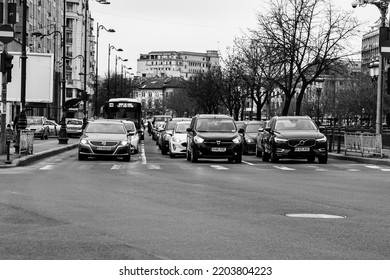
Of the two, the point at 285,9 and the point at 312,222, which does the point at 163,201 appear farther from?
the point at 285,9

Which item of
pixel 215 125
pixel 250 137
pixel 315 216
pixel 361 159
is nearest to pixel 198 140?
pixel 215 125

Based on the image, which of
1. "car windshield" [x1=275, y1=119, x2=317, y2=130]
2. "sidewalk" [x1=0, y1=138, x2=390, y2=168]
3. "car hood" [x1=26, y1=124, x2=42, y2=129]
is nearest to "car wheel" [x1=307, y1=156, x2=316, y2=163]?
"car windshield" [x1=275, y1=119, x2=317, y2=130]

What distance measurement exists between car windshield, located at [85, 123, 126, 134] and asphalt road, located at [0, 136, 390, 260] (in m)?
11.5

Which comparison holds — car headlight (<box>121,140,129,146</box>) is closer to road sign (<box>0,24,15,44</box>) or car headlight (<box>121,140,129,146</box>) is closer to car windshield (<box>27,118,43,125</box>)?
road sign (<box>0,24,15,44</box>)

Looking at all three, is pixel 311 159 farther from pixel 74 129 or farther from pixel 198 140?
pixel 74 129

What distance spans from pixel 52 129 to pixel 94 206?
59.5 m

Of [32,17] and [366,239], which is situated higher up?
[32,17]

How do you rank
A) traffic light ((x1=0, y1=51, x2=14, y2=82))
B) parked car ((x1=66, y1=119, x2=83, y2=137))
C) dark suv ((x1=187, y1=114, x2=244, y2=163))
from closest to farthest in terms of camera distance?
1. traffic light ((x1=0, y1=51, x2=14, y2=82))
2. dark suv ((x1=187, y1=114, x2=244, y2=163))
3. parked car ((x1=66, y1=119, x2=83, y2=137))

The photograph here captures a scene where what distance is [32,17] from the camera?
96.1 metres

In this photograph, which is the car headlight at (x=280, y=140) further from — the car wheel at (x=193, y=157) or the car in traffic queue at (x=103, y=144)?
the car in traffic queue at (x=103, y=144)

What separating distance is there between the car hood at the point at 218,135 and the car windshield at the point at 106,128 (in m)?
3.52

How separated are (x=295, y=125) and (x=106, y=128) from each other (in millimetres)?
7075

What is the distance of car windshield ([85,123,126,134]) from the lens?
33.8 metres
